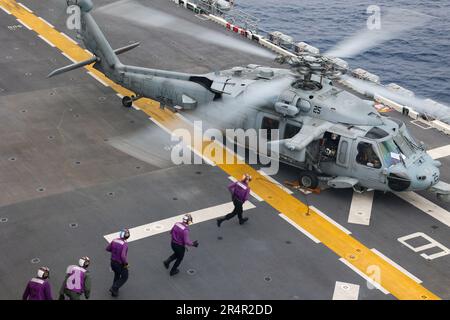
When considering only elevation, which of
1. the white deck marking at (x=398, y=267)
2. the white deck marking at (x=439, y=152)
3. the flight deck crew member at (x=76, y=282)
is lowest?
the white deck marking at (x=398, y=267)

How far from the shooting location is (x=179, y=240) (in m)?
20.5

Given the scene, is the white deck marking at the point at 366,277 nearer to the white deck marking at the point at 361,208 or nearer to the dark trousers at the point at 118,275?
the white deck marking at the point at 361,208

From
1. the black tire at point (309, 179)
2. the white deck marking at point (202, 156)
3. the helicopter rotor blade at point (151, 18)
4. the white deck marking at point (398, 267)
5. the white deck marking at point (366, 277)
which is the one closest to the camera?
the white deck marking at point (366, 277)

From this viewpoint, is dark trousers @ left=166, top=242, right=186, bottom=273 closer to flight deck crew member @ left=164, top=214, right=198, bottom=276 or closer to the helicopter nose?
flight deck crew member @ left=164, top=214, right=198, bottom=276

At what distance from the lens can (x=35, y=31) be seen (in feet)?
134

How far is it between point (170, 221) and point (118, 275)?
4.38m

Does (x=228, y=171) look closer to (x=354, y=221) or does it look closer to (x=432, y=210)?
(x=354, y=221)

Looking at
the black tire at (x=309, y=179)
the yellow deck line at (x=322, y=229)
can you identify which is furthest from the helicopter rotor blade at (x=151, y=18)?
the black tire at (x=309, y=179)

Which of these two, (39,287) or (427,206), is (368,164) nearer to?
(427,206)

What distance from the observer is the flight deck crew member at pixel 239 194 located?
23016 mm

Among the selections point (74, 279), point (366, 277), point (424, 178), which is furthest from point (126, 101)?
point (366, 277)

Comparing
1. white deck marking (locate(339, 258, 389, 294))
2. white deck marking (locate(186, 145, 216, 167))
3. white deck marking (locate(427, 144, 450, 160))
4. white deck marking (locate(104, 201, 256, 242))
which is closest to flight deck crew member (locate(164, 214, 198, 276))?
white deck marking (locate(104, 201, 256, 242))

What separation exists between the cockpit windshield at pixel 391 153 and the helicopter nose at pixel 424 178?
0.81 meters

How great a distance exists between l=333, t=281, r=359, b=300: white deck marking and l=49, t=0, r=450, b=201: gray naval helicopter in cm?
521
